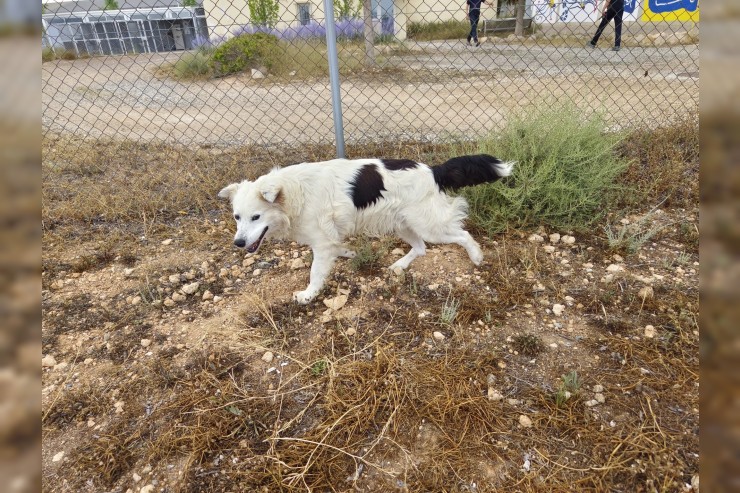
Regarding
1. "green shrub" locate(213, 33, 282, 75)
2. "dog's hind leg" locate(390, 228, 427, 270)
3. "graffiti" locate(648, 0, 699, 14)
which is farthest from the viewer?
"green shrub" locate(213, 33, 282, 75)

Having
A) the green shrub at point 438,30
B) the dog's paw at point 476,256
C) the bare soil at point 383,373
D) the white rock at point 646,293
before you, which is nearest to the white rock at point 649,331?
the bare soil at point 383,373

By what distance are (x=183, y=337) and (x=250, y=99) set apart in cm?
788

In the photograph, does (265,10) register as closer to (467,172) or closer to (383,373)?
(467,172)

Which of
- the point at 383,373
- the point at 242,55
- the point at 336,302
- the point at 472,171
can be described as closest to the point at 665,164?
the point at 472,171

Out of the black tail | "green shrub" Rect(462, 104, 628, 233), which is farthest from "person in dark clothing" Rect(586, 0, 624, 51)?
the black tail

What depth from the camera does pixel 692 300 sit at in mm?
2854

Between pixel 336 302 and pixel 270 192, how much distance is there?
913mm

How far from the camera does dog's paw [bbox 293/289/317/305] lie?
3.21 m

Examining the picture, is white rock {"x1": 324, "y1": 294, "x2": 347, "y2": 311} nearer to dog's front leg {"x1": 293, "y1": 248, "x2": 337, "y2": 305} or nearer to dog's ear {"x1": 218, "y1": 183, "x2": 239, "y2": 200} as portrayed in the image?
dog's front leg {"x1": 293, "y1": 248, "x2": 337, "y2": 305}

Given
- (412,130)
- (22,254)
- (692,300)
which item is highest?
(22,254)

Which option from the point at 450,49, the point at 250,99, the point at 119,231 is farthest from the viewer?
the point at 450,49

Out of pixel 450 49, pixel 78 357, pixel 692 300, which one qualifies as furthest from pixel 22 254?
pixel 450 49

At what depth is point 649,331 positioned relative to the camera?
2.67m

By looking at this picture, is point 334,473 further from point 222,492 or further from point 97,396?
point 97,396
